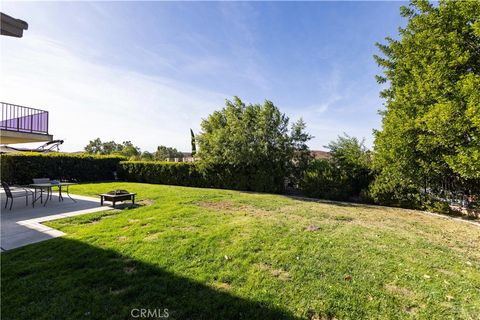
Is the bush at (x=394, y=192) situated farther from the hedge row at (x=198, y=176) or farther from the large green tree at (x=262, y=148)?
the hedge row at (x=198, y=176)

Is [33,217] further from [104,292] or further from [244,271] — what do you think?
[244,271]

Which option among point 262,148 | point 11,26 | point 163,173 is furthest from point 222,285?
point 163,173

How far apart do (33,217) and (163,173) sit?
32.5 ft

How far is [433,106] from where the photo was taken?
735 cm

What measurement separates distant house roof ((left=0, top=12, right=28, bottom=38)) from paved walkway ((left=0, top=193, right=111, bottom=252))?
402 centimetres

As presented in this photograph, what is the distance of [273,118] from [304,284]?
1083 cm

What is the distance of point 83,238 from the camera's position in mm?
4938

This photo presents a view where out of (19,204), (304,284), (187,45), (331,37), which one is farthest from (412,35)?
(19,204)

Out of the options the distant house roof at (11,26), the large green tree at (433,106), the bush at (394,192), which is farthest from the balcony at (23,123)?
the bush at (394,192)

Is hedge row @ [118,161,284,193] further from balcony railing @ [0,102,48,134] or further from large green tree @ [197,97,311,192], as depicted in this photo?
balcony railing @ [0,102,48,134]

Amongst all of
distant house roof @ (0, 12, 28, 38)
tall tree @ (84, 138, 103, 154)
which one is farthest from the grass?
tall tree @ (84, 138, 103, 154)

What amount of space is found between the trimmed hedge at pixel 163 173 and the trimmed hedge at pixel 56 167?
1245mm

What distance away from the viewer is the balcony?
10.1m

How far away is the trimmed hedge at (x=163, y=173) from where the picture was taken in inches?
619
